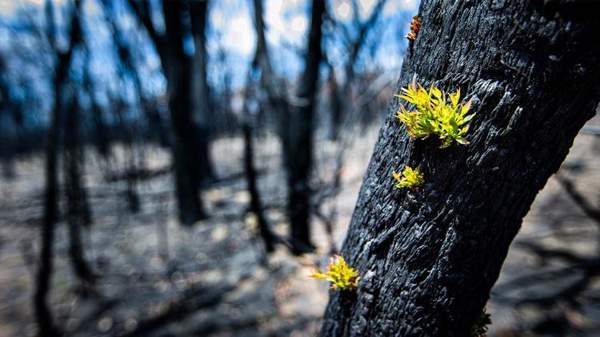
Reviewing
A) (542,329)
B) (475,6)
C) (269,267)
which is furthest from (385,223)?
(269,267)

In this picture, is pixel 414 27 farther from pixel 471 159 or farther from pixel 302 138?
pixel 302 138

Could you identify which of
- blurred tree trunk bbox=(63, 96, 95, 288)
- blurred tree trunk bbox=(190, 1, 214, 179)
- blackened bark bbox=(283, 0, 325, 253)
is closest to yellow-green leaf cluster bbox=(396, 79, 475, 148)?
blackened bark bbox=(283, 0, 325, 253)

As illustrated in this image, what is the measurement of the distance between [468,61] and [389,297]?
705mm

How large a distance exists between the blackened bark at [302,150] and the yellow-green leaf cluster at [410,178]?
3.39 metres

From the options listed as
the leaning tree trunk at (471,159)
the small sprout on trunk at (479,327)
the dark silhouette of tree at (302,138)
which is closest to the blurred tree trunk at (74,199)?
the dark silhouette of tree at (302,138)

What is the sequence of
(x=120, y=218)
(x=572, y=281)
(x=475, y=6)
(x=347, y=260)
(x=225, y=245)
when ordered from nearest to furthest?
(x=475, y=6) < (x=347, y=260) < (x=572, y=281) < (x=225, y=245) < (x=120, y=218)

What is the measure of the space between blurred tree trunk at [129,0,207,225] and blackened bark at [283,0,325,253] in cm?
276

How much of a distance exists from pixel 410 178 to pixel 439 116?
18 cm

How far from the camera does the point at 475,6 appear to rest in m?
0.65

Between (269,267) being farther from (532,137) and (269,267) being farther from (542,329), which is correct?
(532,137)

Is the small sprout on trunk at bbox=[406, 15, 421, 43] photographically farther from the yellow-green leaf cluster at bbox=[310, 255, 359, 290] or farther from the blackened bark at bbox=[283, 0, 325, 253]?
the blackened bark at bbox=[283, 0, 325, 253]

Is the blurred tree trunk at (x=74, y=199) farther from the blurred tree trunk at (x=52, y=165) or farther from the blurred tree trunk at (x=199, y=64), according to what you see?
the blurred tree trunk at (x=199, y=64)

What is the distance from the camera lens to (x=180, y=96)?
237 inches

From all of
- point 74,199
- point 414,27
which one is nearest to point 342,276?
point 414,27
